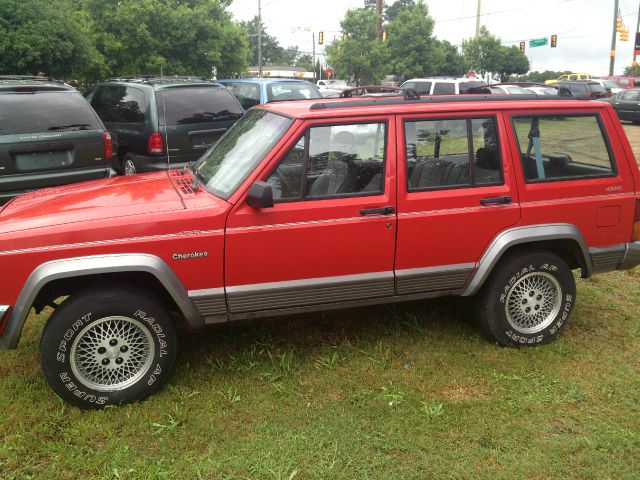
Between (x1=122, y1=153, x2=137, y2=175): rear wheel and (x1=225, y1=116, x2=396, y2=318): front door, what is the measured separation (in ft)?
18.0

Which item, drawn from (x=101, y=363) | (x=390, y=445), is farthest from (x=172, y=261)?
(x=390, y=445)

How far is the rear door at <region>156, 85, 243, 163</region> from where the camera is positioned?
26.6 ft

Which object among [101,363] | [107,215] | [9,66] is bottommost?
[101,363]

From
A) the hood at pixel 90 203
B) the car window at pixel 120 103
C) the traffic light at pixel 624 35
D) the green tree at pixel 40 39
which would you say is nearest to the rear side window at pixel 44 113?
the car window at pixel 120 103

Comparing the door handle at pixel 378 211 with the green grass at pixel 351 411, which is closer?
the green grass at pixel 351 411

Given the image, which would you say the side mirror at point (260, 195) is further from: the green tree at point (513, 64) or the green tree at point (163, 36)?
the green tree at point (513, 64)

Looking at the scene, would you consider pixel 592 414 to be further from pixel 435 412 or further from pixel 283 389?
pixel 283 389

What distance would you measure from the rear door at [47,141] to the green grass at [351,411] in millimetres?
2093

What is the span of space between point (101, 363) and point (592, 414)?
9.86 feet

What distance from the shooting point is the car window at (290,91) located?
12195 millimetres

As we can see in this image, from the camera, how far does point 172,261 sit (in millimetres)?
3572

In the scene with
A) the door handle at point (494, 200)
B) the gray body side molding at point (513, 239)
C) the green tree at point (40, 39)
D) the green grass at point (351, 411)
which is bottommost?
the green grass at point (351, 411)

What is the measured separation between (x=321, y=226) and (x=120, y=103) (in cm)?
647

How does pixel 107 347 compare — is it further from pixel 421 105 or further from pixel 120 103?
pixel 120 103
